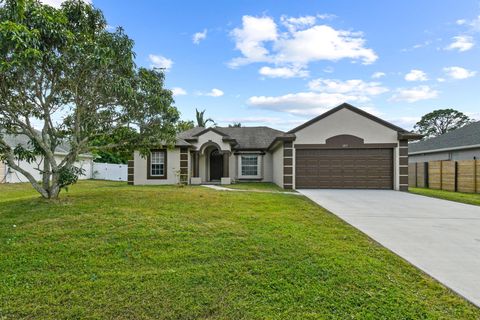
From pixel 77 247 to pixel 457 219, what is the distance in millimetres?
9188

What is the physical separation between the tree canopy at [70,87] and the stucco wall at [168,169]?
28.2ft

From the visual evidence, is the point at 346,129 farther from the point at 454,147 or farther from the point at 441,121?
the point at 441,121

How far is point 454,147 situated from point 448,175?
14.5 feet

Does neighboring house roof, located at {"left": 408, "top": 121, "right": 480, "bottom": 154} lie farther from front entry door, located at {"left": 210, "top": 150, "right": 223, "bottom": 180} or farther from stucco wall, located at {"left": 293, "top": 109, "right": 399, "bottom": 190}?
front entry door, located at {"left": 210, "top": 150, "right": 223, "bottom": 180}

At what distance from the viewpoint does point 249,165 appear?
2148 cm

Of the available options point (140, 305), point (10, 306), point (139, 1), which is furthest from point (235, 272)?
point (139, 1)

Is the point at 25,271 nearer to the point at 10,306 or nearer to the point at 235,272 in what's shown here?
the point at 10,306

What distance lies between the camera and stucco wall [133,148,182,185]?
18656mm

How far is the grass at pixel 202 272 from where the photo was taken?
123 inches

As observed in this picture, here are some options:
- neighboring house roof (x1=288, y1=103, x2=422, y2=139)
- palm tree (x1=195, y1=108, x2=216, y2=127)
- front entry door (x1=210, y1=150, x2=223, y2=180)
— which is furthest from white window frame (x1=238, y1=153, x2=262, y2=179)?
palm tree (x1=195, y1=108, x2=216, y2=127)

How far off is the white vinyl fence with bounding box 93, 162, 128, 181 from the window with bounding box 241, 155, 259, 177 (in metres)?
12.6

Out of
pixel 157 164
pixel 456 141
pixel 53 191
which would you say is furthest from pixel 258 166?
pixel 53 191

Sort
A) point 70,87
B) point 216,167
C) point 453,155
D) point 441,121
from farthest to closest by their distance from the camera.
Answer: point 441,121
point 216,167
point 453,155
point 70,87

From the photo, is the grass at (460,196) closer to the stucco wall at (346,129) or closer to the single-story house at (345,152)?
the single-story house at (345,152)
